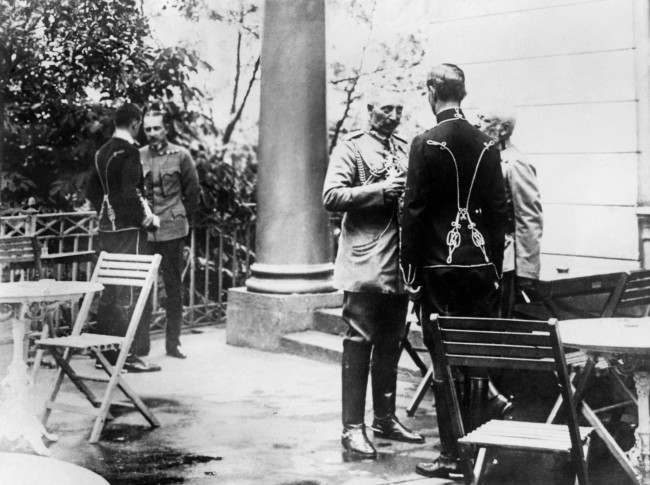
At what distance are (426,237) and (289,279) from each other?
386 centimetres

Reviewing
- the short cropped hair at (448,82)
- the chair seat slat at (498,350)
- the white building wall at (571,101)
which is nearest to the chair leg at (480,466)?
the chair seat slat at (498,350)

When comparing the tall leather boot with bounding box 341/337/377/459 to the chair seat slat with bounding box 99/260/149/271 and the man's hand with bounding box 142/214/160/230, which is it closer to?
the chair seat slat with bounding box 99/260/149/271

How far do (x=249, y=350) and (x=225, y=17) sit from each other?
561 centimetres

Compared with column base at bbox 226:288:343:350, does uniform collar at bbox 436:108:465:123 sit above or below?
above

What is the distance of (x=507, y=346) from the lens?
141 inches

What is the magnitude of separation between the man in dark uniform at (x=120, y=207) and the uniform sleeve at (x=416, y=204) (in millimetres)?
3147

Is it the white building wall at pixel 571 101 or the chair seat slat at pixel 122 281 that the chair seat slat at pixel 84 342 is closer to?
the chair seat slat at pixel 122 281

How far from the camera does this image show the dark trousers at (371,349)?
17.1 feet

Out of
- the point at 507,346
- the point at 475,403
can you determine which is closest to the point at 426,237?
the point at 475,403

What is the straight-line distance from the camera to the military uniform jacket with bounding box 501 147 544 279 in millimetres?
6055

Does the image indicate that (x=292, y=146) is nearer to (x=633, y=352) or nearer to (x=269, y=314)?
(x=269, y=314)

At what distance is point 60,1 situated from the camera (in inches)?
383

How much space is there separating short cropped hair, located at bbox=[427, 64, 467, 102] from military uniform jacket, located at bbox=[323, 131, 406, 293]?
69 cm

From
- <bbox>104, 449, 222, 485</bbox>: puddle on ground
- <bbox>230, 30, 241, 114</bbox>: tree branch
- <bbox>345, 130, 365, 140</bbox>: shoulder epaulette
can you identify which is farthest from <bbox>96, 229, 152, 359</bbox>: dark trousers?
<bbox>230, 30, 241, 114</bbox>: tree branch
